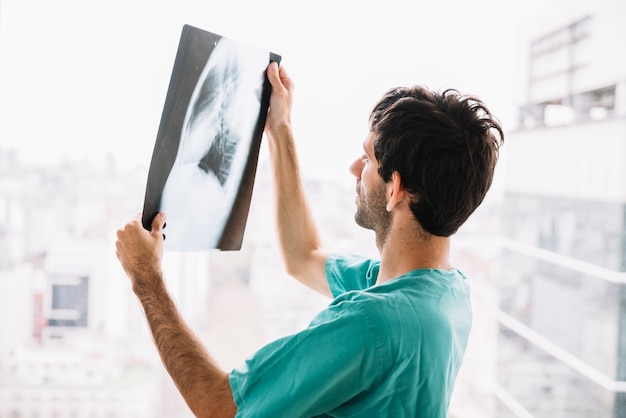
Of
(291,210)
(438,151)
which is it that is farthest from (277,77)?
(438,151)

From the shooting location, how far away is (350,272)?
1.20 m

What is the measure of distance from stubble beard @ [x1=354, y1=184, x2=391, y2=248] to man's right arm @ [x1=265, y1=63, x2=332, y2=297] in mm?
250

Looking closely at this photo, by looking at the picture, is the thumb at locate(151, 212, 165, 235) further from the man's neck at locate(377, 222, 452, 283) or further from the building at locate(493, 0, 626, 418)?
the building at locate(493, 0, 626, 418)

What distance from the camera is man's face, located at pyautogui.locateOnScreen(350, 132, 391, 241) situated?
3.29 feet

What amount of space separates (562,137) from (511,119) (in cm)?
17

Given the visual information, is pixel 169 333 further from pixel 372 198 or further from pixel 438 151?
pixel 438 151

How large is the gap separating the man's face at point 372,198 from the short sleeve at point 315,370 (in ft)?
0.65

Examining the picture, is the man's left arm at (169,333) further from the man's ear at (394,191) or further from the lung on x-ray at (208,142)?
the man's ear at (394,191)

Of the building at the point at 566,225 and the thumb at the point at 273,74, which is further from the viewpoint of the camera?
the building at the point at 566,225

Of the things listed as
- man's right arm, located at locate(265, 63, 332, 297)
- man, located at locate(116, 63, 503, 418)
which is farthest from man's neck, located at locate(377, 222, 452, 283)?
man's right arm, located at locate(265, 63, 332, 297)

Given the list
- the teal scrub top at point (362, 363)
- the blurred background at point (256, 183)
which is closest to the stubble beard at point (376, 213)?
the teal scrub top at point (362, 363)

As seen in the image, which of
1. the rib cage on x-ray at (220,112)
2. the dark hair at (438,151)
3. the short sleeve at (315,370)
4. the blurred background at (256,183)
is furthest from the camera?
the blurred background at (256,183)

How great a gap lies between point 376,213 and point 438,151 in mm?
154

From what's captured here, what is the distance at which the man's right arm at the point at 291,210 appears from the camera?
1216mm
